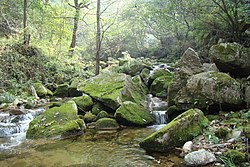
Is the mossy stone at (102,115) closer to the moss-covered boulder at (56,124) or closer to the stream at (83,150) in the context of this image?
the moss-covered boulder at (56,124)

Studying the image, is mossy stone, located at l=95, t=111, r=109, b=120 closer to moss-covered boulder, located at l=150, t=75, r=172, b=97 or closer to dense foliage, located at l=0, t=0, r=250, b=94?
moss-covered boulder, located at l=150, t=75, r=172, b=97

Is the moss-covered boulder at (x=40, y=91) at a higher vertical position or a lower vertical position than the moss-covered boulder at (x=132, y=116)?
higher

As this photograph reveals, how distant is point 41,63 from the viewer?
43.9 ft

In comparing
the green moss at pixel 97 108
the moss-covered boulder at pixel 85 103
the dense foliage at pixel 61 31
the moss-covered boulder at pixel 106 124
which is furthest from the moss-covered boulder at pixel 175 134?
the dense foliage at pixel 61 31

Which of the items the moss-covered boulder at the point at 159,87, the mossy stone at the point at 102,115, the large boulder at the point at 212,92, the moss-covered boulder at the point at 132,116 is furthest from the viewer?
the moss-covered boulder at the point at 159,87

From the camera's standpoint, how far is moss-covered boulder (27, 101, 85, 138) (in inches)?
246

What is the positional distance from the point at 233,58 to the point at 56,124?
4.92 meters

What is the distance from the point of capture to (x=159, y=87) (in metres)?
10.2

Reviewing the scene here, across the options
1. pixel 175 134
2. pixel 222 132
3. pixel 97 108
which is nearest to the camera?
pixel 222 132

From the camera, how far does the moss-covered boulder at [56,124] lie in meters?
6.24

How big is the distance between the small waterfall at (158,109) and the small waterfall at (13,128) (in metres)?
3.54

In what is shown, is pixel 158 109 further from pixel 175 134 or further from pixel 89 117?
pixel 175 134

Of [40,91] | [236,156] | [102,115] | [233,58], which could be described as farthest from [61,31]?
[236,156]

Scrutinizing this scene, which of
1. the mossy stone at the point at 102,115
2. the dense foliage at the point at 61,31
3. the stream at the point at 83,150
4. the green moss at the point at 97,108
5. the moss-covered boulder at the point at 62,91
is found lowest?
the stream at the point at 83,150
